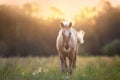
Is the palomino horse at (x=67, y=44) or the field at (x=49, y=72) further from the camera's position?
the palomino horse at (x=67, y=44)

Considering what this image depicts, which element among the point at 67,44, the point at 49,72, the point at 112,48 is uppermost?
the point at 67,44

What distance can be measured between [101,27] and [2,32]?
150 inches

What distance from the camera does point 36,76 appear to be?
26.9 ft

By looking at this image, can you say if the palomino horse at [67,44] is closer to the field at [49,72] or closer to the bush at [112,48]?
the field at [49,72]

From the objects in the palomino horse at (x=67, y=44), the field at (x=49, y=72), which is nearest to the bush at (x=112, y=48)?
the palomino horse at (x=67, y=44)

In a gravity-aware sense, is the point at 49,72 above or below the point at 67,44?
below

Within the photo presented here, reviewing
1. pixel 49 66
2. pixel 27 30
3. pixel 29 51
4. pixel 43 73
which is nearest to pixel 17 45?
pixel 29 51

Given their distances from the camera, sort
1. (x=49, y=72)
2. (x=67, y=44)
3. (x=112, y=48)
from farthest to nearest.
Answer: (x=112, y=48) < (x=67, y=44) < (x=49, y=72)

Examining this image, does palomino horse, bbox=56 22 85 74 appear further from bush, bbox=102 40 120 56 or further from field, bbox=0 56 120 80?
bush, bbox=102 40 120 56

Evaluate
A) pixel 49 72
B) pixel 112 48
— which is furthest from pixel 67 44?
pixel 112 48

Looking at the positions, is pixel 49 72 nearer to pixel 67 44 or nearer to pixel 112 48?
pixel 67 44

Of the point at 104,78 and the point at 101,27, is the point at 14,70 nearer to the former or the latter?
the point at 104,78

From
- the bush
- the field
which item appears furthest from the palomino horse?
the bush

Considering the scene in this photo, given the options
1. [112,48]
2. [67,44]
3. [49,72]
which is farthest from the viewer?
[112,48]
